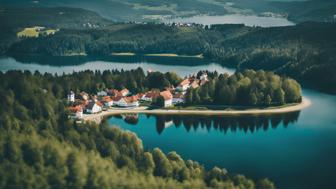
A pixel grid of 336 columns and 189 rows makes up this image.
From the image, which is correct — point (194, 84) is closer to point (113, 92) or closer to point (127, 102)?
point (113, 92)

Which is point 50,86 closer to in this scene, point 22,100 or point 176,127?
point 176,127

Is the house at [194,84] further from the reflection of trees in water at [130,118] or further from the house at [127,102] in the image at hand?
the reflection of trees in water at [130,118]

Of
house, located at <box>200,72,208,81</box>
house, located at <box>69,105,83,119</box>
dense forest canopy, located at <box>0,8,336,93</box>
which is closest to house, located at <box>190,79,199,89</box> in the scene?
house, located at <box>200,72,208,81</box>

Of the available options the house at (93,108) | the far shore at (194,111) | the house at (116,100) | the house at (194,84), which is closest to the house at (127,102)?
the house at (116,100)

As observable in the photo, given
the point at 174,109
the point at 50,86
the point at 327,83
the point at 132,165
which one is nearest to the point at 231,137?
the point at 174,109

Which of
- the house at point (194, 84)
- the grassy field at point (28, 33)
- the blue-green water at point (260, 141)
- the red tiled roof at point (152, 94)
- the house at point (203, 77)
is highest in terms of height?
the grassy field at point (28, 33)

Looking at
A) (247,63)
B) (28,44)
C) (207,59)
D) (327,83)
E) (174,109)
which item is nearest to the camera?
(174,109)
